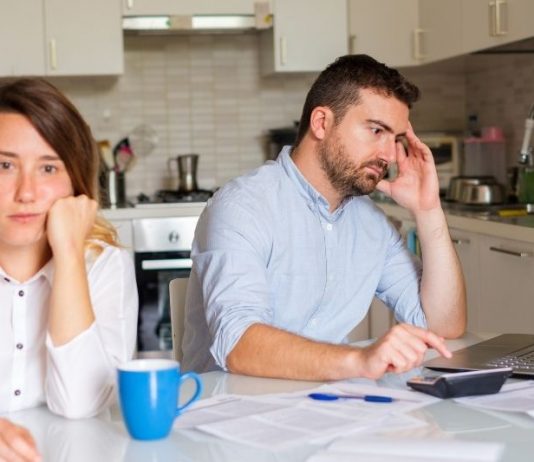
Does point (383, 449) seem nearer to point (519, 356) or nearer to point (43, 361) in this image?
point (519, 356)

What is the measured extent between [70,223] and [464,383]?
67 cm

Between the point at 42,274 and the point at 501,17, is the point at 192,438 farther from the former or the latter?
the point at 501,17

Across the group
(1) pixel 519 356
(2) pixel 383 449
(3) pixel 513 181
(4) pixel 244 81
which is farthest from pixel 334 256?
(4) pixel 244 81

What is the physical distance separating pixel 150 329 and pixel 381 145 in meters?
2.64

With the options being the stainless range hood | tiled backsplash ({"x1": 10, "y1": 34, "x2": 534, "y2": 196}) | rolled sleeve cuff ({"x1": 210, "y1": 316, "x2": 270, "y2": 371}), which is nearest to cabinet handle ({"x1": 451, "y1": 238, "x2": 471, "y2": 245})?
tiled backsplash ({"x1": 10, "y1": 34, "x2": 534, "y2": 196})

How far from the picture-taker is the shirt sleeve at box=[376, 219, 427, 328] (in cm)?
220

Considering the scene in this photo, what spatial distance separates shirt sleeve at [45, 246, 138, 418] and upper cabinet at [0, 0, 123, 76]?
300 centimetres

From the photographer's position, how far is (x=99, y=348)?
59.4 inches

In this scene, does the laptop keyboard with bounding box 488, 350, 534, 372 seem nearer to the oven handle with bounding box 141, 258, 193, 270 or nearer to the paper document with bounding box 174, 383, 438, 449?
the paper document with bounding box 174, 383, 438, 449

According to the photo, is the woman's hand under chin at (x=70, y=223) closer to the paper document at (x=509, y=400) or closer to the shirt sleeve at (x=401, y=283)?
the paper document at (x=509, y=400)

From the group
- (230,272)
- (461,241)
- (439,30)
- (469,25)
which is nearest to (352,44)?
(439,30)

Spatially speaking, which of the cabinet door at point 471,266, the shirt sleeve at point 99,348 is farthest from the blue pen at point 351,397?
the cabinet door at point 471,266

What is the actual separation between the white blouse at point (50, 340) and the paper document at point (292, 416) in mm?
201

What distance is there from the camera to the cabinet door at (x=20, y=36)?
14.8ft
